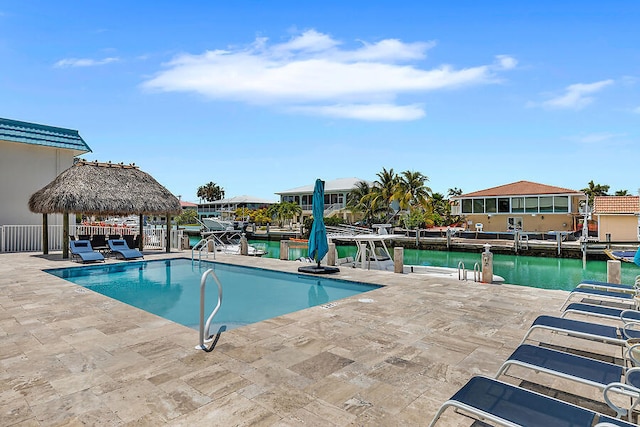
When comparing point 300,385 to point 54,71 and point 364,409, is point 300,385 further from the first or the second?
point 54,71

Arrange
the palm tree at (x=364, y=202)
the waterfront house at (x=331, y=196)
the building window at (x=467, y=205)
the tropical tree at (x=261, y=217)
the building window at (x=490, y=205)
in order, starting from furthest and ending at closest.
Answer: the tropical tree at (x=261, y=217) → the waterfront house at (x=331, y=196) → the palm tree at (x=364, y=202) → the building window at (x=467, y=205) → the building window at (x=490, y=205)

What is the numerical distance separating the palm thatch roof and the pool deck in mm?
6773

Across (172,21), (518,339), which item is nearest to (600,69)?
(518,339)

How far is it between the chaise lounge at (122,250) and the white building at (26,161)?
16.8 feet

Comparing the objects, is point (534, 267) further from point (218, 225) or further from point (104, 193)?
point (218, 225)

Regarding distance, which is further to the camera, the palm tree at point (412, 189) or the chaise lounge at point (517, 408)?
the palm tree at point (412, 189)

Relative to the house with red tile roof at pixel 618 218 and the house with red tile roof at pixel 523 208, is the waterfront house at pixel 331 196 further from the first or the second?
the house with red tile roof at pixel 618 218

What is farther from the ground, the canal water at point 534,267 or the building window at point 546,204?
the building window at point 546,204

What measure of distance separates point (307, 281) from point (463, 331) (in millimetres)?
5417

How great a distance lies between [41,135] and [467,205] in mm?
31974

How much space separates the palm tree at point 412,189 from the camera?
3684cm

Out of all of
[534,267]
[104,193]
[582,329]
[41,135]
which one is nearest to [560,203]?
[534,267]

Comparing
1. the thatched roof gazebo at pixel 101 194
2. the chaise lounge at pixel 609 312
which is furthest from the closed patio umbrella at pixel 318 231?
the thatched roof gazebo at pixel 101 194

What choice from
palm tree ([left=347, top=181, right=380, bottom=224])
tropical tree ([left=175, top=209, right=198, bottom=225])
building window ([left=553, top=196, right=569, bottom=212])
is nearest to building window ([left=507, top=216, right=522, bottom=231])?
building window ([left=553, top=196, right=569, bottom=212])
